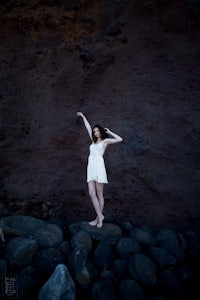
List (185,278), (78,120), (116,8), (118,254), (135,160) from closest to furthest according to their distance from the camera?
(185,278)
(118,254)
(135,160)
(78,120)
(116,8)

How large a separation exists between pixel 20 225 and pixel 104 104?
3.15 m

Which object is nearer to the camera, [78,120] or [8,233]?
[8,233]

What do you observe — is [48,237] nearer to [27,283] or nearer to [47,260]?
[47,260]

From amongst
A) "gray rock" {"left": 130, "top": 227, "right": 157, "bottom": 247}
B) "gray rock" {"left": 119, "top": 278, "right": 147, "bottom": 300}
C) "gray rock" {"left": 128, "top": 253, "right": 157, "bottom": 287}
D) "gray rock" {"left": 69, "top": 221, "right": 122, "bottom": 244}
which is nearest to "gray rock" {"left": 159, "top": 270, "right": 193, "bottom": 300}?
"gray rock" {"left": 128, "top": 253, "right": 157, "bottom": 287}

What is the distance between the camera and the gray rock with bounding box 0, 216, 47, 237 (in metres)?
3.79

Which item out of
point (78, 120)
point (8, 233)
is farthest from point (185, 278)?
point (78, 120)

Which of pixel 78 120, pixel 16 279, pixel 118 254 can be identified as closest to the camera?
pixel 16 279

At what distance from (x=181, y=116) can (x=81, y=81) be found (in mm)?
2505

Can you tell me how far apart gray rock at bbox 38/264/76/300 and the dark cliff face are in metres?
1.74

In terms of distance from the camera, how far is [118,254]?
3.61 meters

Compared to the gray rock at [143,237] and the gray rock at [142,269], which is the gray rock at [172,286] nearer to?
the gray rock at [142,269]

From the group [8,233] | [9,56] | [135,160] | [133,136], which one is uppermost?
[9,56]

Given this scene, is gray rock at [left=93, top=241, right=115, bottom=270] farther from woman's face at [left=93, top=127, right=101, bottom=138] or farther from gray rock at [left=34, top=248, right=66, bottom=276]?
woman's face at [left=93, top=127, right=101, bottom=138]

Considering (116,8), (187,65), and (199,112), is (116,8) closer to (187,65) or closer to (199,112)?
(187,65)
